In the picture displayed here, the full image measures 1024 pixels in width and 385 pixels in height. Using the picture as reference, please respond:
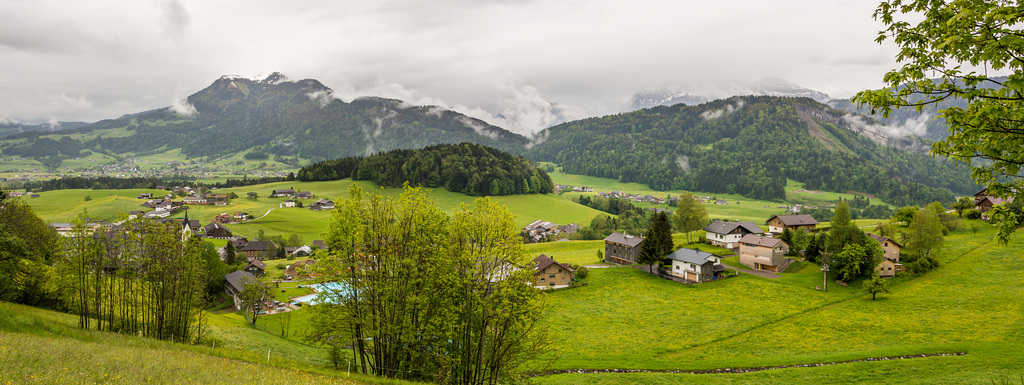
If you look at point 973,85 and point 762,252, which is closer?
point 973,85

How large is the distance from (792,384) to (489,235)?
22791 mm

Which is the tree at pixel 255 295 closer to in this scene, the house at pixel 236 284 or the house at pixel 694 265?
the house at pixel 236 284

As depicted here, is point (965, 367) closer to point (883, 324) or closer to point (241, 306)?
point (883, 324)


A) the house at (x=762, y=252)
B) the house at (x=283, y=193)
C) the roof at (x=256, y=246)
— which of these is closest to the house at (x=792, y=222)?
the house at (x=762, y=252)

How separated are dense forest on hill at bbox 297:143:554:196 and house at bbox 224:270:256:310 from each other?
96296mm

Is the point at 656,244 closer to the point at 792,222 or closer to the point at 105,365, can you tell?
the point at 792,222

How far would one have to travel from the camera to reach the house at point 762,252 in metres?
58.8

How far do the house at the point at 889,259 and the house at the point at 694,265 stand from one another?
17.2 metres

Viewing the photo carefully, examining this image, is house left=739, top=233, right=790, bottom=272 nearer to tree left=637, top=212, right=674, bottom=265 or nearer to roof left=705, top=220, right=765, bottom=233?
roof left=705, top=220, right=765, bottom=233

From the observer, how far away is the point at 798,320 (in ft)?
134

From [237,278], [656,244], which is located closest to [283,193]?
[237,278]

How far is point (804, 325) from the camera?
39469 mm

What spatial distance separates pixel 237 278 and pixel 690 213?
71.1 m

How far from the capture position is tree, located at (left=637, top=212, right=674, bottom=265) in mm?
58969
